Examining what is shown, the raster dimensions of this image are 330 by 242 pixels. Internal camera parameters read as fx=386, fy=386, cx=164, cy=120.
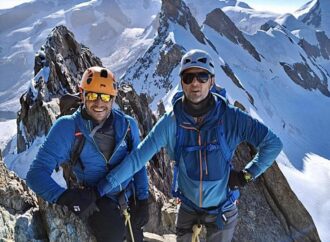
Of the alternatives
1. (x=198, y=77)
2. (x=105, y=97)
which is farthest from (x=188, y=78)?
(x=105, y=97)

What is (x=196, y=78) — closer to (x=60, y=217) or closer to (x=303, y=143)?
(x=60, y=217)

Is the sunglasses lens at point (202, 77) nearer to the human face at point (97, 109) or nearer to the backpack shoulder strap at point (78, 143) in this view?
the human face at point (97, 109)

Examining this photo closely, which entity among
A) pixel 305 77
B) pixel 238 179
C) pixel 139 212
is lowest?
pixel 305 77

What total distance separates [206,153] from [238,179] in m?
0.61

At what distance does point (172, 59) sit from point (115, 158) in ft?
211

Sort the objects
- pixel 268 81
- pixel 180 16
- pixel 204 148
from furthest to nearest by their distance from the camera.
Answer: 1. pixel 268 81
2. pixel 180 16
3. pixel 204 148

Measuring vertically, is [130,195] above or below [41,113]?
above

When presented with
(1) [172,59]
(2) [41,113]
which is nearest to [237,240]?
(2) [41,113]

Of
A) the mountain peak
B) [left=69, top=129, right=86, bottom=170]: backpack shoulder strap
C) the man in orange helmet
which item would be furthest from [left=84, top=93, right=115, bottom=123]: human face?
the mountain peak

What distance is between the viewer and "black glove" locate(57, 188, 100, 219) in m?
5.32

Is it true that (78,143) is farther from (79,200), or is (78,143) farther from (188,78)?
(188,78)

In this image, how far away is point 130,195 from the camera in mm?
6160

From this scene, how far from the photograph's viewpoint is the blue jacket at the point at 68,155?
5.31 m

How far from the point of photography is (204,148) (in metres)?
5.09
